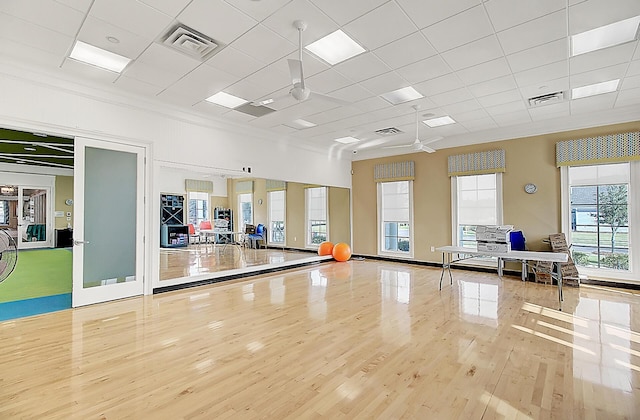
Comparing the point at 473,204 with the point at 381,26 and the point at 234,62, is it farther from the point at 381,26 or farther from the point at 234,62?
the point at 234,62

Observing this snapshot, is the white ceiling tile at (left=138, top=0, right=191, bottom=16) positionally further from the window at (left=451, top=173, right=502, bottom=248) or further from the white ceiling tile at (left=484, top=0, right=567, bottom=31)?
the window at (left=451, top=173, right=502, bottom=248)

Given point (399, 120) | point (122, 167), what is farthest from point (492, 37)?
point (122, 167)

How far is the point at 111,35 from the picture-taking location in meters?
3.31

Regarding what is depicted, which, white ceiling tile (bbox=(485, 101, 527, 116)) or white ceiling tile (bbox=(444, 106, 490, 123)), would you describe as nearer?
white ceiling tile (bbox=(485, 101, 527, 116))

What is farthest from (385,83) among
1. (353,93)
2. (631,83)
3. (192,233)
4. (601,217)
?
(192,233)

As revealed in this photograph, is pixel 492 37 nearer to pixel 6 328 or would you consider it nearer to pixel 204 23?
pixel 204 23

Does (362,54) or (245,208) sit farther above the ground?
(362,54)

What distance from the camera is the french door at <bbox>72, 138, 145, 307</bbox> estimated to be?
448 cm

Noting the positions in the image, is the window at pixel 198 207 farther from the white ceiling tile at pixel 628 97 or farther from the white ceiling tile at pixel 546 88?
the white ceiling tile at pixel 628 97

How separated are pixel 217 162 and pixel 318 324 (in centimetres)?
382

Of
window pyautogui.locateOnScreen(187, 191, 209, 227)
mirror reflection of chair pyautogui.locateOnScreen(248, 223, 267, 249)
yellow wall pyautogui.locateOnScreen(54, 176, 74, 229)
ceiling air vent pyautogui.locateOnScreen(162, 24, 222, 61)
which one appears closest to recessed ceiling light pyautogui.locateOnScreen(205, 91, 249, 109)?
ceiling air vent pyautogui.locateOnScreen(162, 24, 222, 61)

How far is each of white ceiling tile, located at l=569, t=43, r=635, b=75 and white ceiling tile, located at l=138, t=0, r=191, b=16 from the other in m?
4.36

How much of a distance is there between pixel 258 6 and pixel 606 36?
12.0 ft

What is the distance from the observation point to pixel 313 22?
122 inches
